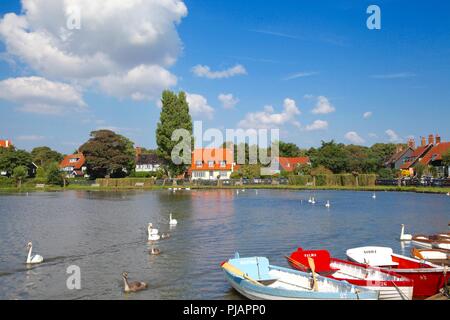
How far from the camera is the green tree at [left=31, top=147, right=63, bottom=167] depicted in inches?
5999

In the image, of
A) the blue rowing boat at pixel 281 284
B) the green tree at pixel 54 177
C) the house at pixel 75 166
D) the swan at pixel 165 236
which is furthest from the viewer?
the house at pixel 75 166

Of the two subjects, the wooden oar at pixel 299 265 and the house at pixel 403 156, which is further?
the house at pixel 403 156

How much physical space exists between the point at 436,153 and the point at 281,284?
90.9m

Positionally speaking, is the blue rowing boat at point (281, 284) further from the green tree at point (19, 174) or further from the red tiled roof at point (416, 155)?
the red tiled roof at point (416, 155)

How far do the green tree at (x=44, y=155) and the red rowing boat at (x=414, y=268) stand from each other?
14741 centimetres

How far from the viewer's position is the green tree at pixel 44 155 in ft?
500

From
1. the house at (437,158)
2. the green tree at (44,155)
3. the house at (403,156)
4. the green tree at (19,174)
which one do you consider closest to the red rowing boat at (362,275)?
the house at (437,158)

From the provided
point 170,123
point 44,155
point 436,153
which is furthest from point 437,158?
point 44,155

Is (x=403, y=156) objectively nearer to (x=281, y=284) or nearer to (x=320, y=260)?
(x=320, y=260)

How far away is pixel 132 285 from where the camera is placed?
1720 cm

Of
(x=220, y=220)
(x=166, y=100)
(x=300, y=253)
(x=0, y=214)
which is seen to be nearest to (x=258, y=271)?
(x=300, y=253)
